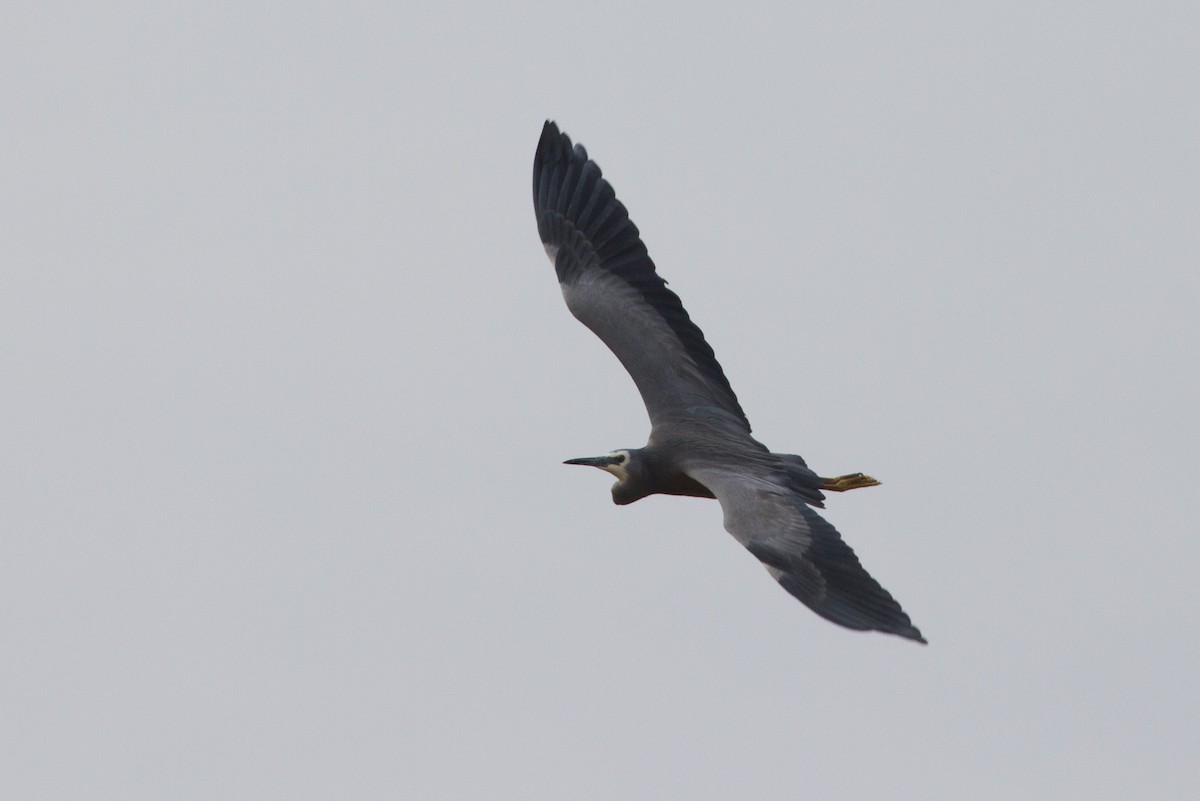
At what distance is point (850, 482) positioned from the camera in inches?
811

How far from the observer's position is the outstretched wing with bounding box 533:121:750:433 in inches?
782

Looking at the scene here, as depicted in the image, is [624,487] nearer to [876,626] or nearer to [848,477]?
[848,477]

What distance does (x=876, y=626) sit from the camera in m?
15.1

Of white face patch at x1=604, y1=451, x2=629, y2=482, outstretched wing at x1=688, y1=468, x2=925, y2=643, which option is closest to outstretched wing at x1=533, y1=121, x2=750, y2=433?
white face patch at x1=604, y1=451, x2=629, y2=482

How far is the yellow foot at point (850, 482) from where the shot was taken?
20531 mm

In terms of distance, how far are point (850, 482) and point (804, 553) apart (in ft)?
14.3

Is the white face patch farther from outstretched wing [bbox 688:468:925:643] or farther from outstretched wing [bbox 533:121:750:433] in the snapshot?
outstretched wing [bbox 688:468:925:643]

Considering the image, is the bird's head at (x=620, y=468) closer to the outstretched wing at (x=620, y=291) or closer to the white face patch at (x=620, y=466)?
the white face patch at (x=620, y=466)

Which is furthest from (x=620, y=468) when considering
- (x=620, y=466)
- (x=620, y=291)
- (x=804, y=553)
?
(x=804, y=553)

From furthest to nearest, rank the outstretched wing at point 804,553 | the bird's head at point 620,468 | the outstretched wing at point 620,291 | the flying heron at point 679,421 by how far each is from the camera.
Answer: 1. the outstretched wing at point 620,291
2. the bird's head at point 620,468
3. the flying heron at point 679,421
4. the outstretched wing at point 804,553

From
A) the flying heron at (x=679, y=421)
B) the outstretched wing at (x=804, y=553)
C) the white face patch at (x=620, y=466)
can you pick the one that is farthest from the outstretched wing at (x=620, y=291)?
the outstretched wing at (x=804, y=553)

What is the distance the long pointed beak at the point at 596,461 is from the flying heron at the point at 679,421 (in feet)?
0.06

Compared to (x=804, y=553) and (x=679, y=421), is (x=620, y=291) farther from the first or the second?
(x=804, y=553)

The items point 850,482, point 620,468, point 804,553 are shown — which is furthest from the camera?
point 850,482
